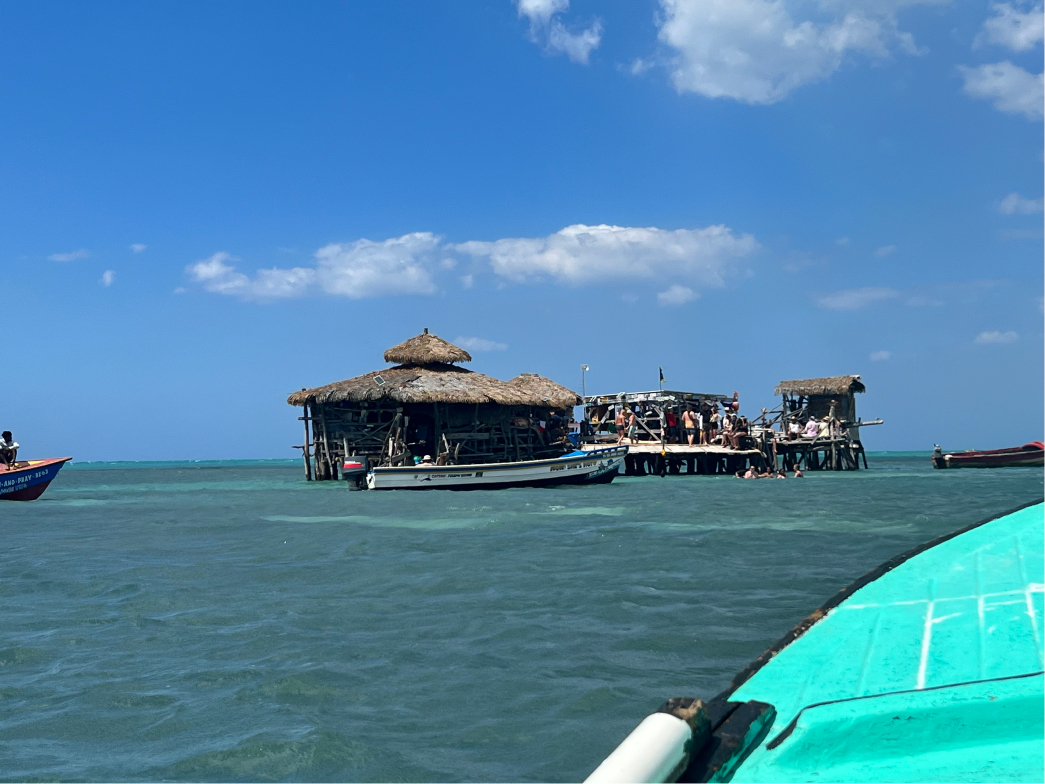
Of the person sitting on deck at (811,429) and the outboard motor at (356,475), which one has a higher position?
the person sitting on deck at (811,429)

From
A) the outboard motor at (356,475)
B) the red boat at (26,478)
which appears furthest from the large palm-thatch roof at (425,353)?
the red boat at (26,478)

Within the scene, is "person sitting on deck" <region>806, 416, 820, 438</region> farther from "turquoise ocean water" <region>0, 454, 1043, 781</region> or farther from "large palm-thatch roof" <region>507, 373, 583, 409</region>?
"turquoise ocean water" <region>0, 454, 1043, 781</region>

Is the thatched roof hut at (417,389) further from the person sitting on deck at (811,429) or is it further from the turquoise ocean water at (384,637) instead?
the person sitting on deck at (811,429)

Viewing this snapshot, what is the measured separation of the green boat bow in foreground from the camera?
9.02 ft

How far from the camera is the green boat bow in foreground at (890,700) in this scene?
2750 millimetres

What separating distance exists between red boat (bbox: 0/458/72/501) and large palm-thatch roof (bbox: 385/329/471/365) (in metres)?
12.2

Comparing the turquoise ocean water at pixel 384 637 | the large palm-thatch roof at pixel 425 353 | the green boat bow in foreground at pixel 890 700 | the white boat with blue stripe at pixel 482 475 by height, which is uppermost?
the large palm-thatch roof at pixel 425 353

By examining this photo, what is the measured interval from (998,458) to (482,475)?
27.4 m

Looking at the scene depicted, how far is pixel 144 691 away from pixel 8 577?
18.0 ft

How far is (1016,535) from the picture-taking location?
542cm

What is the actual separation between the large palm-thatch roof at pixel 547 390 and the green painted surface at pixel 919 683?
26662 mm

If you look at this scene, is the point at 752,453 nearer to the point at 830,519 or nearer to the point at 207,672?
the point at 830,519

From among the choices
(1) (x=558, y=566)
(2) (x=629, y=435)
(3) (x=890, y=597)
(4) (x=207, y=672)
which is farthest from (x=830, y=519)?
(2) (x=629, y=435)

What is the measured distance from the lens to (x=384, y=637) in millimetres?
6297
